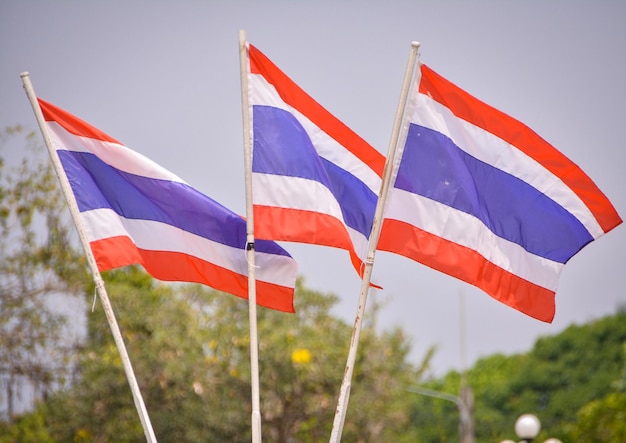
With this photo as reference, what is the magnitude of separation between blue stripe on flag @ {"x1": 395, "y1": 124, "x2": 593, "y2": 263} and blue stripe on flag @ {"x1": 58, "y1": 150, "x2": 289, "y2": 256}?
1698mm

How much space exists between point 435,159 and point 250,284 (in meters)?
1.77

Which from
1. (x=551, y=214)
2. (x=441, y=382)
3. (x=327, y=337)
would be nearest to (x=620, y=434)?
(x=327, y=337)

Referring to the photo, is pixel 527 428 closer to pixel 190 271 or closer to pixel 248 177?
pixel 190 271

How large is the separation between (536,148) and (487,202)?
0.58 meters

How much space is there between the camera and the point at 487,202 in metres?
9.80

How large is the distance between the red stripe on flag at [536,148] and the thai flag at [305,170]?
32.4 inches

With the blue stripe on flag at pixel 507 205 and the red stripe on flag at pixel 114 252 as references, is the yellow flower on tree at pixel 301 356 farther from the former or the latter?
the blue stripe on flag at pixel 507 205

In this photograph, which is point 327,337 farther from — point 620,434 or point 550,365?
point 550,365

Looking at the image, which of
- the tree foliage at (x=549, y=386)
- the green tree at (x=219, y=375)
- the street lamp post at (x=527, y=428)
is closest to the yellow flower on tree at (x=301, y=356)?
the green tree at (x=219, y=375)

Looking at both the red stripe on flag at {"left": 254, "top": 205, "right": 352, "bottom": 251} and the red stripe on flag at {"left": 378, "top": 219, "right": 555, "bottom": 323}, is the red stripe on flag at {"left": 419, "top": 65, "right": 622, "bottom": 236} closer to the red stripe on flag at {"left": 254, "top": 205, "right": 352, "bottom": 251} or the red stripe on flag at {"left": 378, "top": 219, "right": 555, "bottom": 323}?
the red stripe on flag at {"left": 378, "top": 219, "right": 555, "bottom": 323}

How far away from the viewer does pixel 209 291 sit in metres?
35.2

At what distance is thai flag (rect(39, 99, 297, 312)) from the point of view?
9.88 m

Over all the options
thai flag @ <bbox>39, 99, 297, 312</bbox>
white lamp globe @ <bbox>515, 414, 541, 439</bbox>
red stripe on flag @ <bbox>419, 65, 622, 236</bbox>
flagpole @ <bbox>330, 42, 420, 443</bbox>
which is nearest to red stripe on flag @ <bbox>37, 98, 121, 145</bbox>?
thai flag @ <bbox>39, 99, 297, 312</bbox>

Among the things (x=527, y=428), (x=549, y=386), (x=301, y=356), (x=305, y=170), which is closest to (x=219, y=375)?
(x=301, y=356)
